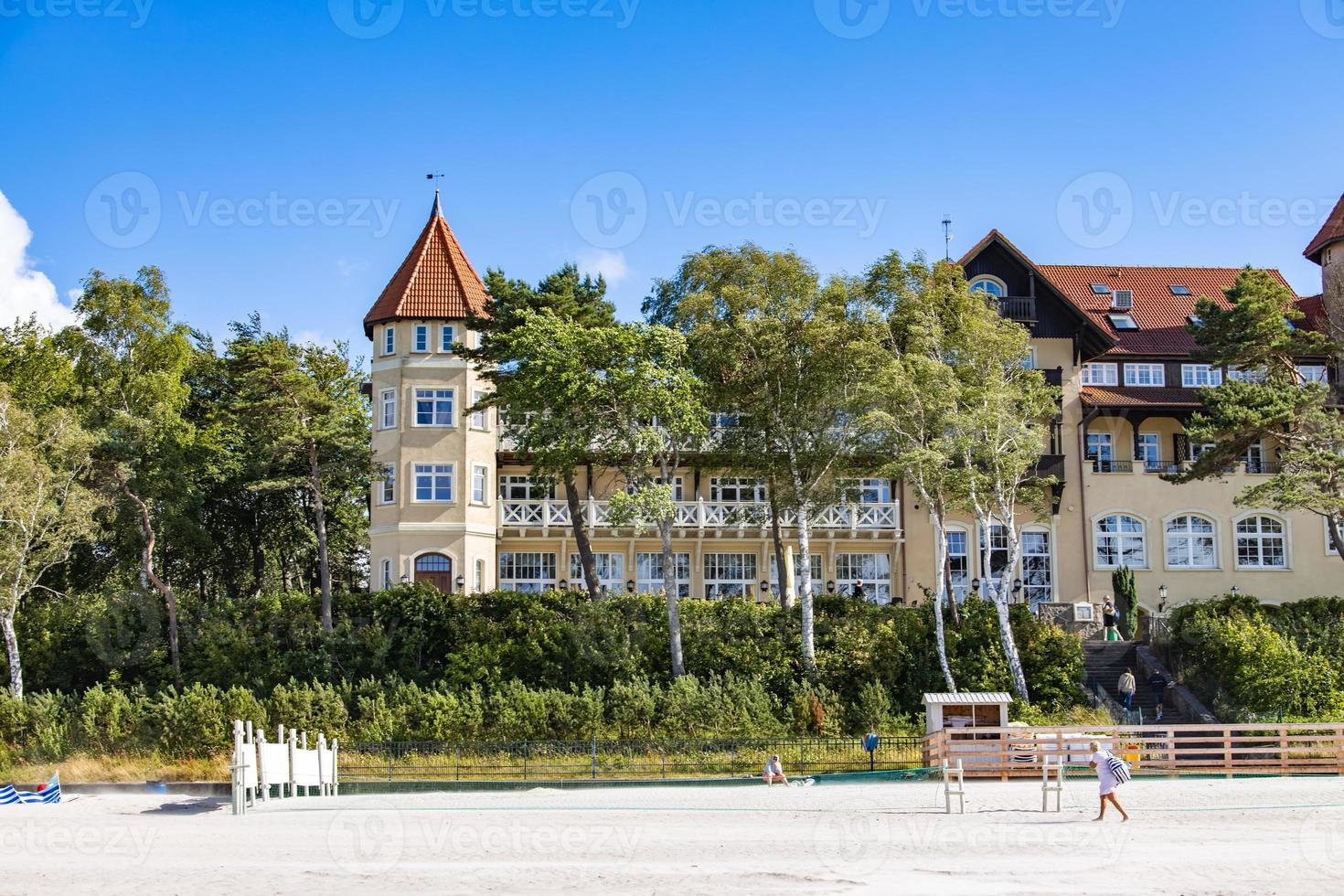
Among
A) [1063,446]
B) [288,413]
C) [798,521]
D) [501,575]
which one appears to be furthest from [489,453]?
[1063,446]

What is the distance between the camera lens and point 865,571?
49.6 meters

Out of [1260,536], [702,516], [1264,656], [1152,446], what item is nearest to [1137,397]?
[1152,446]

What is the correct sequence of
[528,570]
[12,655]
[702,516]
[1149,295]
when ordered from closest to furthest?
[12,655] → [702,516] → [528,570] → [1149,295]

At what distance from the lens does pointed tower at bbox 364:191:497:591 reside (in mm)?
46156

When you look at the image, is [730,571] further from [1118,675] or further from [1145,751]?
[1145,751]

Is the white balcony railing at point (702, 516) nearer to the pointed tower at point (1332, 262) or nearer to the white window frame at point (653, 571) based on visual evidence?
the white window frame at point (653, 571)

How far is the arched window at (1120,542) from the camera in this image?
48562 mm

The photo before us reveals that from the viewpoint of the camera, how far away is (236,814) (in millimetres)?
28219

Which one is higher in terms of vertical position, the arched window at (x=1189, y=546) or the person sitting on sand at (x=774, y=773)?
the arched window at (x=1189, y=546)

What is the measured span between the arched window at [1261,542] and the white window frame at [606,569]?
67.4ft

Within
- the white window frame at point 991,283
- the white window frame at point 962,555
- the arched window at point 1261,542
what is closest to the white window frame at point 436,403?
the white window frame at point 962,555

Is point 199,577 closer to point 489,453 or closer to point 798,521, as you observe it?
point 489,453

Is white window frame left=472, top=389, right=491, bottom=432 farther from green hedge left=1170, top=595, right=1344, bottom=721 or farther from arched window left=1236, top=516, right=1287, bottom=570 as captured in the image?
arched window left=1236, top=516, right=1287, bottom=570

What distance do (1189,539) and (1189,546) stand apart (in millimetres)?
215
